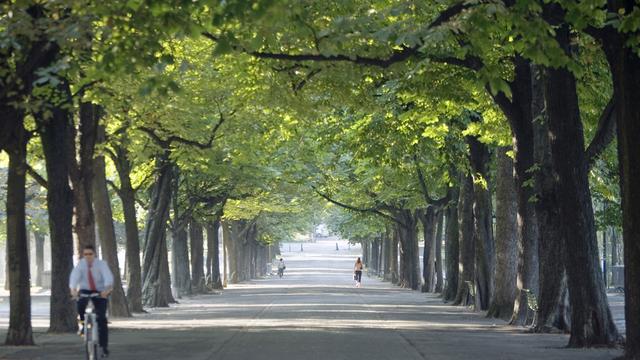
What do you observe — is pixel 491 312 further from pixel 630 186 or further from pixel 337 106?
pixel 630 186

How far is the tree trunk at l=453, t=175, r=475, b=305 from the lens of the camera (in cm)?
4016

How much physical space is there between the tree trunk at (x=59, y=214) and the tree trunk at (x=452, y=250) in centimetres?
2436

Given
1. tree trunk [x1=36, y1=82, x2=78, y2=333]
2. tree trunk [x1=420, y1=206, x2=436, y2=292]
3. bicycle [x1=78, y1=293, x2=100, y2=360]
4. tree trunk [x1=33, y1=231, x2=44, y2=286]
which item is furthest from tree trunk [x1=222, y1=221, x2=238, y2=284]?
bicycle [x1=78, y1=293, x2=100, y2=360]

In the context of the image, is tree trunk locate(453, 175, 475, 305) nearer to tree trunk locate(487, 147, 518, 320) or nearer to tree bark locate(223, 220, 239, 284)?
tree trunk locate(487, 147, 518, 320)

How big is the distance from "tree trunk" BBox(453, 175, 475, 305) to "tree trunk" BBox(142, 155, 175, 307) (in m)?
9.84

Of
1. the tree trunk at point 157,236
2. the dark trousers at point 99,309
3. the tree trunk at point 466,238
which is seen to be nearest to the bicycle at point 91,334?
the dark trousers at point 99,309

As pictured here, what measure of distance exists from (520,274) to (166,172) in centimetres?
1583

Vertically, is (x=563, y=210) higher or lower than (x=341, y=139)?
lower

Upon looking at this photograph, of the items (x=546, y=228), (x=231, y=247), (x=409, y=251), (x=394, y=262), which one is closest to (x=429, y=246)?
(x=409, y=251)

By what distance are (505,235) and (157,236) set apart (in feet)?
45.3

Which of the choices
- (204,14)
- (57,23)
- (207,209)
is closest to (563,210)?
(204,14)

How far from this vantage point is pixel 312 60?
19562 mm

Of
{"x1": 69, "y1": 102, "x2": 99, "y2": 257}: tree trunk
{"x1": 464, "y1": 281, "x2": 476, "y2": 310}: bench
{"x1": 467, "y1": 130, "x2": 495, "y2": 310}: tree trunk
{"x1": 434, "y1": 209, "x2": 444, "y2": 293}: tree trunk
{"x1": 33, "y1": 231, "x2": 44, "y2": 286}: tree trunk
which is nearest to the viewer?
{"x1": 69, "y1": 102, "x2": 99, "y2": 257}: tree trunk

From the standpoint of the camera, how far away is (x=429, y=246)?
6238 centimetres
